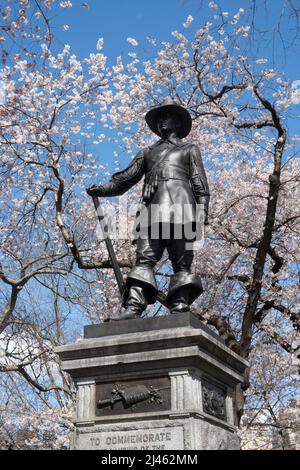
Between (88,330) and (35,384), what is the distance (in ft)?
35.6

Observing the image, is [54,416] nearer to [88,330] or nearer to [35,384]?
[35,384]

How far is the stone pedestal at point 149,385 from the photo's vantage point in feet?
15.9

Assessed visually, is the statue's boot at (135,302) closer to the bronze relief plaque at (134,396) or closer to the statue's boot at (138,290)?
the statue's boot at (138,290)

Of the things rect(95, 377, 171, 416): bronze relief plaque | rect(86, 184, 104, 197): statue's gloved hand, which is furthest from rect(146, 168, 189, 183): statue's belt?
rect(95, 377, 171, 416): bronze relief plaque

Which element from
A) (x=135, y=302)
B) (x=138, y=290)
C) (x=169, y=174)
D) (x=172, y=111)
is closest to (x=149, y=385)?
(x=135, y=302)

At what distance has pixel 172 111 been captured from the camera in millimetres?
6637

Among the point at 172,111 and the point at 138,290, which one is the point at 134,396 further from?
the point at 172,111

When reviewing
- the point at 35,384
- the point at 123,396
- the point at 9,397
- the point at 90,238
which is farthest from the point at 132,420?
the point at 9,397

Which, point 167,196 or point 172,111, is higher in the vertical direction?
point 172,111

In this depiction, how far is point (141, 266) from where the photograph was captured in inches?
235

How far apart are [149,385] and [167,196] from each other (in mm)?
2123

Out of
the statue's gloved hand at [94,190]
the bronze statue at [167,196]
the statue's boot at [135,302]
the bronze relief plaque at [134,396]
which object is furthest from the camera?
the statue's gloved hand at [94,190]

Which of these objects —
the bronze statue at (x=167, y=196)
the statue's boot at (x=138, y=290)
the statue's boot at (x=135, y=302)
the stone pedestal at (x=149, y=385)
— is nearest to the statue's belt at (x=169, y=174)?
the bronze statue at (x=167, y=196)

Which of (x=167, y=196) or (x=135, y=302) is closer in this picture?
(x=135, y=302)
